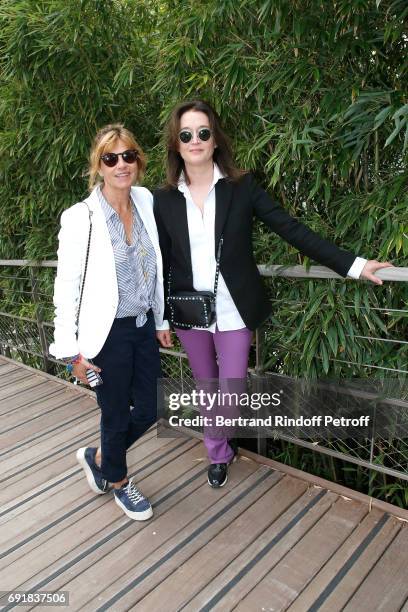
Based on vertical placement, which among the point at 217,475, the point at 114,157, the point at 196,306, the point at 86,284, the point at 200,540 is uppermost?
the point at 114,157

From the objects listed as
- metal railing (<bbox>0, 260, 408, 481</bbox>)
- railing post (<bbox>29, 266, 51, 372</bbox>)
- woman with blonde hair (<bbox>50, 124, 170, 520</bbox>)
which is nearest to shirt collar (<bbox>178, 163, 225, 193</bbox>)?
woman with blonde hair (<bbox>50, 124, 170, 520</bbox>)

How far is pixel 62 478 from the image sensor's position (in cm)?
236

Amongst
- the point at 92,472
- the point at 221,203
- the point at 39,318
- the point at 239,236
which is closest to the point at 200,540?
the point at 92,472

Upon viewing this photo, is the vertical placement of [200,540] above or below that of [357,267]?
below

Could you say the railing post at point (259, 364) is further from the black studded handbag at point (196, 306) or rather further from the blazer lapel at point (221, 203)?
the blazer lapel at point (221, 203)

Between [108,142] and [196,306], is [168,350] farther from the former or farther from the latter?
[108,142]

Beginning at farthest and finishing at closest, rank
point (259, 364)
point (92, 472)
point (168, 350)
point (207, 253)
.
Answer: point (168, 350) → point (259, 364) → point (92, 472) → point (207, 253)

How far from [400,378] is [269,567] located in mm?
877

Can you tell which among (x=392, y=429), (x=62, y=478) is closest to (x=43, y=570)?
(x=62, y=478)

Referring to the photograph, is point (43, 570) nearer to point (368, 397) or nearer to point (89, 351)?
point (89, 351)

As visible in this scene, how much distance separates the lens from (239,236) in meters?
1.84

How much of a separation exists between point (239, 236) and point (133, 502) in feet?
3.97

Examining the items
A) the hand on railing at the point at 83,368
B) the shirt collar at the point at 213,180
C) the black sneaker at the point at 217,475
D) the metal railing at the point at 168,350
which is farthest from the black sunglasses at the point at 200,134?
the black sneaker at the point at 217,475

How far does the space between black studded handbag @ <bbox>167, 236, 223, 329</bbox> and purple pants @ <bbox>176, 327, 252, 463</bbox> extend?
9cm
